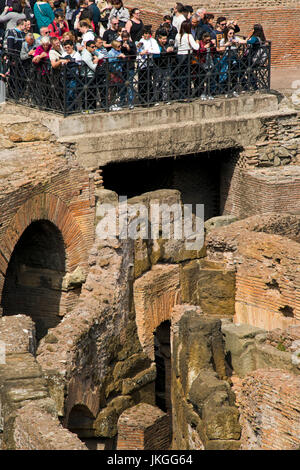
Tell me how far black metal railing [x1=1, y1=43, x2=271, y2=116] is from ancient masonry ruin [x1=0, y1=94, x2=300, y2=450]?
22cm

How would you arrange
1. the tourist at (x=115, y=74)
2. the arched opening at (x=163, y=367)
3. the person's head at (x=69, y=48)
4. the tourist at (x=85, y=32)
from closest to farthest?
the arched opening at (x=163, y=367), the person's head at (x=69, y=48), the tourist at (x=115, y=74), the tourist at (x=85, y=32)

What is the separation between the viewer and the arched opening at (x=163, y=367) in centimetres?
1698

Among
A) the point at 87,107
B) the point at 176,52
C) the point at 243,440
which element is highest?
the point at 176,52

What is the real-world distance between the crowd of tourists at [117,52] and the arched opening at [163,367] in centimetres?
331

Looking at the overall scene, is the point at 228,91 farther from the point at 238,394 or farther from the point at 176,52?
the point at 238,394

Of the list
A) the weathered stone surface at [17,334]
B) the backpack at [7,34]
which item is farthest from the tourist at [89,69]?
the weathered stone surface at [17,334]

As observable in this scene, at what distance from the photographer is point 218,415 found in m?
12.9

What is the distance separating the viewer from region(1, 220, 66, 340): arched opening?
56.2 ft

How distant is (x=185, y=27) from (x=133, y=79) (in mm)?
1200

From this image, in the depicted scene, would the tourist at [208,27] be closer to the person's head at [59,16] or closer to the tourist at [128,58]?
the tourist at [128,58]

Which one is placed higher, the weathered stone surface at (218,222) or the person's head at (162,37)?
the person's head at (162,37)

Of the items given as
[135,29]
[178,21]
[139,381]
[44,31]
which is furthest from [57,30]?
[139,381]

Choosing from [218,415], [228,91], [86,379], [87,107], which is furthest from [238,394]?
[228,91]

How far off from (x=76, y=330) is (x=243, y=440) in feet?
7.13
